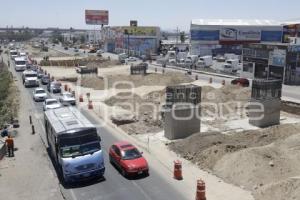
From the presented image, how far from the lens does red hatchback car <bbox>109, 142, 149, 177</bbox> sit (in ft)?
67.3

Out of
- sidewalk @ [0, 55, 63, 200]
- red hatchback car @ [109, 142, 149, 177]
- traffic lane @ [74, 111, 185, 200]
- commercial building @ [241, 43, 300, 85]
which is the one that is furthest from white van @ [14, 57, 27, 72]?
traffic lane @ [74, 111, 185, 200]

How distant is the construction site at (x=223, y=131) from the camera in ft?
64.1

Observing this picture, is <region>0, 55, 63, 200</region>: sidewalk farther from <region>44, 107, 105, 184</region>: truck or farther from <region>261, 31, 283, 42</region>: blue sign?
<region>261, 31, 283, 42</region>: blue sign

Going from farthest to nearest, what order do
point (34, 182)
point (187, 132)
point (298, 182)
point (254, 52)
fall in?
point (254, 52)
point (187, 132)
point (34, 182)
point (298, 182)

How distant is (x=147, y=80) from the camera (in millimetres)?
56750

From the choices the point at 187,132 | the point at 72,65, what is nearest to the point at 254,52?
the point at 187,132

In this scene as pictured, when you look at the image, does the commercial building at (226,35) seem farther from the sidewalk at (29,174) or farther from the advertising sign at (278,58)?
the sidewalk at (29,174)

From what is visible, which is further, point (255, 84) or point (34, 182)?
point (255, 84)

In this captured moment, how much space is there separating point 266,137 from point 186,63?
57.7m

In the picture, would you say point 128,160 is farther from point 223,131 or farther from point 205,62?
point 205,62

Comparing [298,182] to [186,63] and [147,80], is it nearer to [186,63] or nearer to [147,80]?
[147,80]

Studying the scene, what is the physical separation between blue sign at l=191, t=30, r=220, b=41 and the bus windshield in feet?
254

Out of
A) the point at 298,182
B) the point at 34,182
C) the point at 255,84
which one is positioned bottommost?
the point at 34,182

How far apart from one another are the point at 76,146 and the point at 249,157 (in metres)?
8.94
